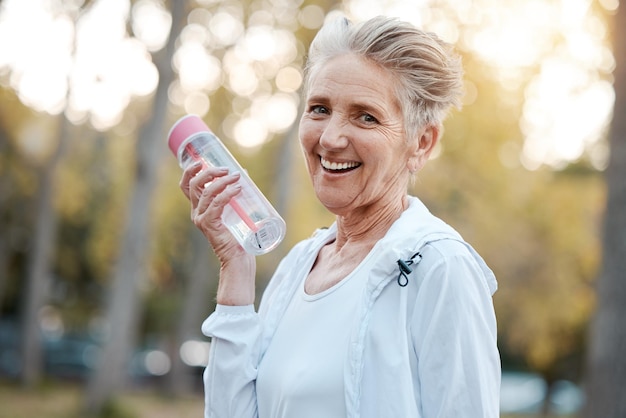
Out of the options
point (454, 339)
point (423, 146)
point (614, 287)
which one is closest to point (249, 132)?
point (614, 287)

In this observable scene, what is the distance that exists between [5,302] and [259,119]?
1323 cm

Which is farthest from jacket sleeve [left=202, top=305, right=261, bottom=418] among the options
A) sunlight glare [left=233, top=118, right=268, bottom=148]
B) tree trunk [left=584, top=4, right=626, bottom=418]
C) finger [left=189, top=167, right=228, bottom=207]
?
sunlight glare [left=233, top=118, right=268, bottom=148]

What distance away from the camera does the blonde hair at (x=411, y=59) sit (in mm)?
2078

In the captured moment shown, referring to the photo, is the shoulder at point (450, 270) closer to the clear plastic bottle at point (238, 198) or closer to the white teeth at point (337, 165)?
the white teeth at point (337, 165)

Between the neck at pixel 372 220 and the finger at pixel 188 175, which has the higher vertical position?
the finger at pixel 188 175

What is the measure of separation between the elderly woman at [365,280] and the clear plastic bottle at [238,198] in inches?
2.8

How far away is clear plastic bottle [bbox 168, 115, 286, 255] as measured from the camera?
2.43m

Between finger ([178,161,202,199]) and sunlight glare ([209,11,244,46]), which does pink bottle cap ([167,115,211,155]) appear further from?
sunlight glare ([209,11,244,46])

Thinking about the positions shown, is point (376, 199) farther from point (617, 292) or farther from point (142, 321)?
point (142, 321)

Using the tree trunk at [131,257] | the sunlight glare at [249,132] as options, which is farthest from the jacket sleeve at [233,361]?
the sunlight glare at [249,132]

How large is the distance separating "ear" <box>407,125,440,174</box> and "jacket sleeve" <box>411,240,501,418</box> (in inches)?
14.0

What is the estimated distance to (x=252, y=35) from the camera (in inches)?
654

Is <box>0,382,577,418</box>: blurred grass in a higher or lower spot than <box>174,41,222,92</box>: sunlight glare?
lower

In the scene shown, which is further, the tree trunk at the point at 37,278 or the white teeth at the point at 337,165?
the tree trunk at the point at 37,278
